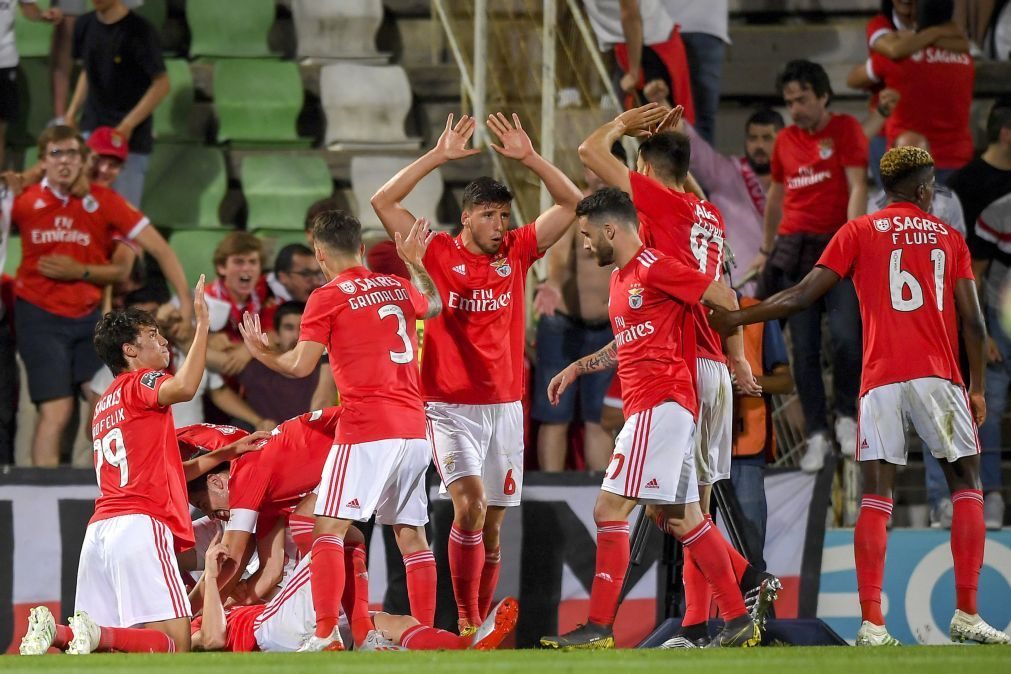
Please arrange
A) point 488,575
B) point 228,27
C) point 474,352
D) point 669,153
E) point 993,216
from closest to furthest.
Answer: point 669,153 < point 474,352 < point 488,575 < point 993,216 < point 228,27

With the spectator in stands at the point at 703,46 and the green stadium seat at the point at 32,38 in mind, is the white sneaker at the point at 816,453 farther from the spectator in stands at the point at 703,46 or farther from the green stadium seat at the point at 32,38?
the green stadium seat at the point at 32,38

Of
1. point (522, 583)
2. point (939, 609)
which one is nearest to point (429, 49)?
point (522, 583)

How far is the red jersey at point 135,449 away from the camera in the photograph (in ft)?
20.9

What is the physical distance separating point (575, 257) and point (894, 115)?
107 inches

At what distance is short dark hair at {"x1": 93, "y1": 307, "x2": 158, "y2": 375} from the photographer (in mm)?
6551

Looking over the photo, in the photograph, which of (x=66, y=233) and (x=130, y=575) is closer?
(x=130, y=575)

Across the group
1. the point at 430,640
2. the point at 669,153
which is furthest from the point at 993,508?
the point at 430,640

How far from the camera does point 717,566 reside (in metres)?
6.18

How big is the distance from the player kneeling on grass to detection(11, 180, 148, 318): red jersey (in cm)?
280

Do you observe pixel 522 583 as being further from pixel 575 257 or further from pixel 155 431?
pixel 155 431

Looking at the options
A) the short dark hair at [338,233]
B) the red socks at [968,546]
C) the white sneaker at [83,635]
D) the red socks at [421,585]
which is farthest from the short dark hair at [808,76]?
the white sneaker at [83,635]

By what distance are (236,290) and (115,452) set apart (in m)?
2.83

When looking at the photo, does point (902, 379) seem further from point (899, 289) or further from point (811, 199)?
point (811, 199)

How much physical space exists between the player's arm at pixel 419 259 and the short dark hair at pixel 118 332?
117 cm
